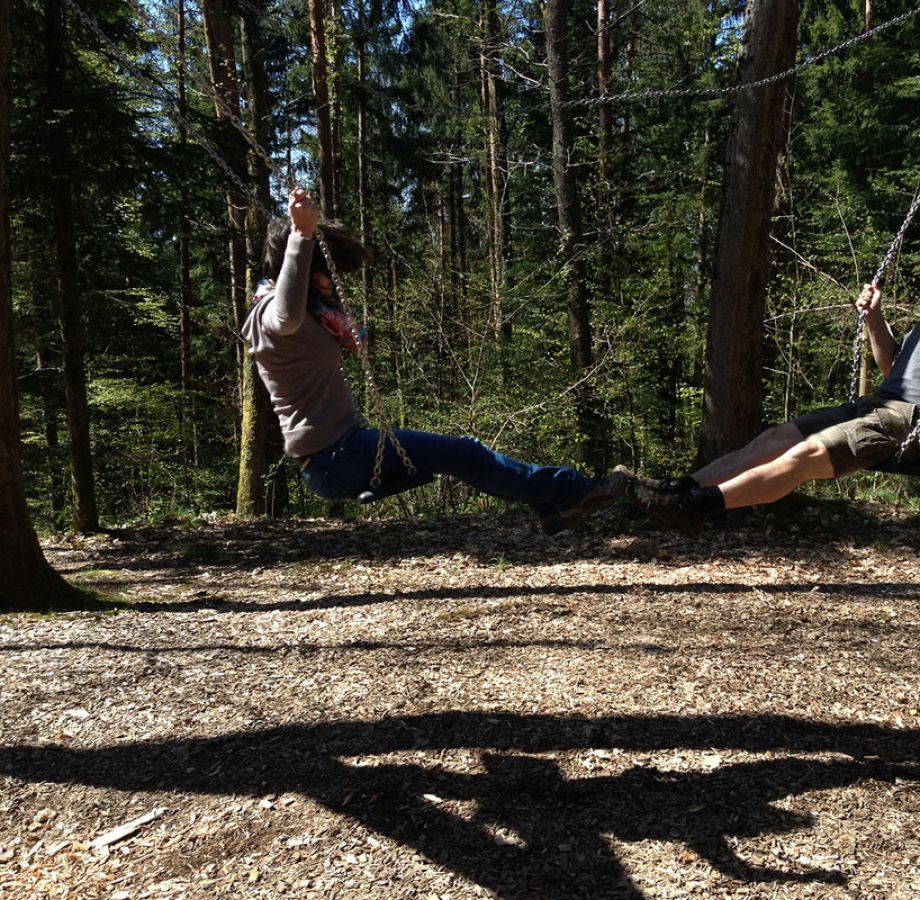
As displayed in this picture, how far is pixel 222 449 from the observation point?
60.4ft

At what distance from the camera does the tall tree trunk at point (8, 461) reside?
5.46 meters

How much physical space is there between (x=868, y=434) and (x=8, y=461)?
5.56m

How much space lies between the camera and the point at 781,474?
359 centimetres

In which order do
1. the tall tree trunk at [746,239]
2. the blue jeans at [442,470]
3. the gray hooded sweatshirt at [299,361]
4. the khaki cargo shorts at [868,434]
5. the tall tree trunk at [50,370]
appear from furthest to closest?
the tall tree trunk at [50,370], the tall tree trunk at [746,239], the khaki cargo shorts at [868,434], the blue jeans at [442,470], the gray hooded sweatshirt at [299,361]

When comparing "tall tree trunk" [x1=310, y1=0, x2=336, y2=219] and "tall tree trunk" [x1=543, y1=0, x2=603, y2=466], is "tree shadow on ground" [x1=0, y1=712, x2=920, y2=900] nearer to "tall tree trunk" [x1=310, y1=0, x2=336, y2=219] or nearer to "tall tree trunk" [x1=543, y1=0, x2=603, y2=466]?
"tall tree trunk" [x1=543, y1=0, x2=603, y2=466]

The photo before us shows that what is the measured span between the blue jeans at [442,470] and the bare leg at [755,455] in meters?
0.75

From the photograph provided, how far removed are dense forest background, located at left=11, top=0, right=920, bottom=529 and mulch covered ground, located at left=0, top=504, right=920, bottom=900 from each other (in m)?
4.44

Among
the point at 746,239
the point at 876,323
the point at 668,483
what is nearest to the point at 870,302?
the point at 876,323

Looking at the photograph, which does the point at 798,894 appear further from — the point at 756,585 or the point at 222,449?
the point at 222,449

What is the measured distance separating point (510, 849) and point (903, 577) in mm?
4649

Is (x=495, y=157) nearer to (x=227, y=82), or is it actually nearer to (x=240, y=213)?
(x=240, y=213)

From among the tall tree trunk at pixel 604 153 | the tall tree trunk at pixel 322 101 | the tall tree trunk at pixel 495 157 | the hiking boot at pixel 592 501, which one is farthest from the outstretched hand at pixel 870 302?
the tall tree trunk at pixel 604 153

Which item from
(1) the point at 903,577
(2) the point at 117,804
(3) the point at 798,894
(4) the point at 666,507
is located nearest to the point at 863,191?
(1) the point at 903,577

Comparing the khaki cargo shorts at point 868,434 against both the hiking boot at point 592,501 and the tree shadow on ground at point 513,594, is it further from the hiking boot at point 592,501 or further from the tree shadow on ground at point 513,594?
the tree shadow on ground at point 513,594
